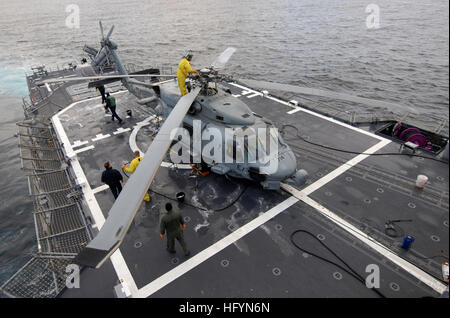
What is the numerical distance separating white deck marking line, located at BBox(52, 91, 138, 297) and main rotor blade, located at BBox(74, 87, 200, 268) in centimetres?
360

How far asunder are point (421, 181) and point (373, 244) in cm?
422

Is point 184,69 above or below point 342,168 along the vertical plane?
above

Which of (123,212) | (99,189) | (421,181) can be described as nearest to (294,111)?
(421,181)

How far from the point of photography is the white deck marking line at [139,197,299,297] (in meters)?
8.05

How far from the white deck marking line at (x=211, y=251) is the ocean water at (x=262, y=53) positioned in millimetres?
5842

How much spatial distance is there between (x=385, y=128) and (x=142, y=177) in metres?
15.1

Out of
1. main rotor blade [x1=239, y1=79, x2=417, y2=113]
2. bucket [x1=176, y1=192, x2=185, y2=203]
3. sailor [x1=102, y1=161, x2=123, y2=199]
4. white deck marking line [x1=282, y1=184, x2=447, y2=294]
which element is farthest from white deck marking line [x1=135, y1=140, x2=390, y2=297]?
sailor [x1=102, y1=161, x2=123, y2=199]

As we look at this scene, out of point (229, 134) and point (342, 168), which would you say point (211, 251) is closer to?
point (229, 134)

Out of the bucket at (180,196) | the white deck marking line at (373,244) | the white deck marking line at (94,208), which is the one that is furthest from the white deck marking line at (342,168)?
the white deck marking line at (94,208)

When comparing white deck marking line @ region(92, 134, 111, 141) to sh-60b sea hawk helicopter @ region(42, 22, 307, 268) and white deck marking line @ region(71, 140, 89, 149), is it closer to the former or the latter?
white deck marking line @ region(71, 140, 89, 149)

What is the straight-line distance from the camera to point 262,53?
136ft

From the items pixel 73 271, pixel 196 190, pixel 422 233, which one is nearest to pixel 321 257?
pixel 422 233

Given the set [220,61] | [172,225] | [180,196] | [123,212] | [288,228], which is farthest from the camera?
[220,61]

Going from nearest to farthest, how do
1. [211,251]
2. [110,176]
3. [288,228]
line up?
[211,251] → [288,228] → [110,176]
